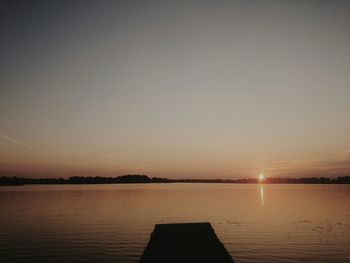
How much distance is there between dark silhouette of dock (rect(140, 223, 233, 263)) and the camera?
1384cm

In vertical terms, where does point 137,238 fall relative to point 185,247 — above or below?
below

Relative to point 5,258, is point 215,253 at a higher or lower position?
higher

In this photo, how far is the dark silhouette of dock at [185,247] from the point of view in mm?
13836

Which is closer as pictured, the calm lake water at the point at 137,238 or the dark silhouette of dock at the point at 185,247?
the dark silhouette of dock at the point at 185,247

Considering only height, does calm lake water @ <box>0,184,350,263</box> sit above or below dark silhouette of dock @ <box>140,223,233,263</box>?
below

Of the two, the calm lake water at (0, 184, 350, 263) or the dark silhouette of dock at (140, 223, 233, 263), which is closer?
the dark silhouette of dock at (140, 223, 233, 263)

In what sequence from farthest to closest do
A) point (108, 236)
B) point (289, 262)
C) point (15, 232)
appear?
point (15, 232) < point (108, 236) < point (289, 262)

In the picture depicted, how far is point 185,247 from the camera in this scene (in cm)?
1575

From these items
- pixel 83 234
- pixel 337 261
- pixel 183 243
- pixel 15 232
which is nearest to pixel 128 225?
pixel 83 234

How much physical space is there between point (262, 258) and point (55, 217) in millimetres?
39745

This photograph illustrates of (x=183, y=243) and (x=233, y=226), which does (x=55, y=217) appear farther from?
(x=183, y=243)

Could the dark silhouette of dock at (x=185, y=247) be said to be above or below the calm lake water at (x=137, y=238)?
above

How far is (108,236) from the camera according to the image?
37719 mm

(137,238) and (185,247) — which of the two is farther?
(137,238)
